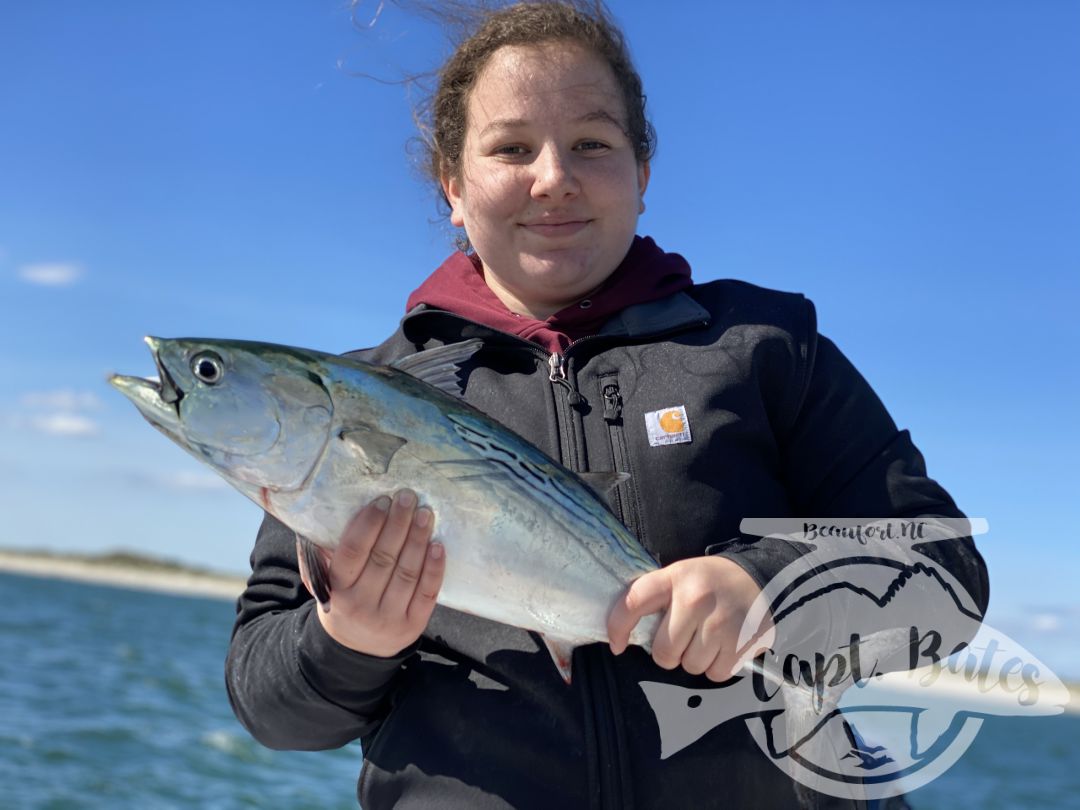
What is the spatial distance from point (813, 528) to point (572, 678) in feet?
2.61

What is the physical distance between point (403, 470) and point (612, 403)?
0.79m

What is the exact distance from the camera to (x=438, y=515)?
2.29 m

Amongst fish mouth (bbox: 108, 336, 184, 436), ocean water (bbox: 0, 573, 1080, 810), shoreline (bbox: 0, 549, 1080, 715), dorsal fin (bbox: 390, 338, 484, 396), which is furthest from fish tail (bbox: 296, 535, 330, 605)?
shoreline (bbox: 0, 549, 1080, 715)

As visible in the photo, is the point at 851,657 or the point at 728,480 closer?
the point at 851,657

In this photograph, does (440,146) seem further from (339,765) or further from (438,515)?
(339,765)

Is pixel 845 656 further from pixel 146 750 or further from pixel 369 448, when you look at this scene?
pixel 146 750

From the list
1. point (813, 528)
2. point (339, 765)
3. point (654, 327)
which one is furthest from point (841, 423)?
point (339, 765)

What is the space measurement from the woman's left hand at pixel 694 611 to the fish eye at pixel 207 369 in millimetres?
1138

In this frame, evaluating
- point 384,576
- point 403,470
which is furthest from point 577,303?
point 384,576

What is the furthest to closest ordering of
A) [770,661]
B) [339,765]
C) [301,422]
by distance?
[339,765], [770,661], [301,422]

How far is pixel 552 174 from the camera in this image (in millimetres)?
2939

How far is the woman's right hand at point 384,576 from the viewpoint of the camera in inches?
87.9


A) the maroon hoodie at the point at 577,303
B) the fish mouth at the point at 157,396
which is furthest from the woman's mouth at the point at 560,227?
the fish mouth at the point at 157,396

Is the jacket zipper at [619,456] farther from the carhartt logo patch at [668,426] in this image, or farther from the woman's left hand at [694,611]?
the woman's left hand at [694,611]
